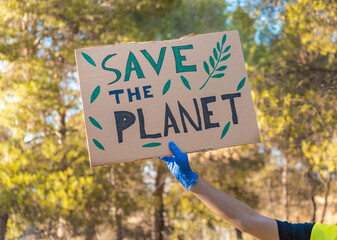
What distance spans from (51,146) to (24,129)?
53 centimetres

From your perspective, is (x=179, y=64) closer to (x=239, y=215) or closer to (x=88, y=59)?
(x=88, y=59)

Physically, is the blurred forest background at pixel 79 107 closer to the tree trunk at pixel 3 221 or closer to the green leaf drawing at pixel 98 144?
the tree trunk at pixel 3 221

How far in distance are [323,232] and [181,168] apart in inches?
27.1

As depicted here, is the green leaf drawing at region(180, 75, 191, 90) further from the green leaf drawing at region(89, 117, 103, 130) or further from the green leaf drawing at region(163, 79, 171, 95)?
the green leaf drawing at region(89, 117, 103, 130)

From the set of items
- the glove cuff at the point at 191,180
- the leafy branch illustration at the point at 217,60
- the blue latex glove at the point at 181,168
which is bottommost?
the glove cuff at the point at 191,180

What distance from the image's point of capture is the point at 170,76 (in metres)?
2.26

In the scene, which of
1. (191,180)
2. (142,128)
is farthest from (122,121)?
(191,180)

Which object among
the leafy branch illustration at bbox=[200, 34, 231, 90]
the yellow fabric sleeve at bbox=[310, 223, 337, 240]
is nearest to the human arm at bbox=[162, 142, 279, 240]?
the yellow fabric sleeve at bbox=[310, 223, 337, 240]

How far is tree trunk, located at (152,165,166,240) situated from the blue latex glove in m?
8.47

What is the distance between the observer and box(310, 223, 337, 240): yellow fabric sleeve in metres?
1.70

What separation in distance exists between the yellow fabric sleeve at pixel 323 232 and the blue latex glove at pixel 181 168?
54 cm

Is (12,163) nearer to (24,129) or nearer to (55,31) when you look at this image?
(24,129)

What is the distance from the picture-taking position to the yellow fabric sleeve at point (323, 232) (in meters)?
1.70

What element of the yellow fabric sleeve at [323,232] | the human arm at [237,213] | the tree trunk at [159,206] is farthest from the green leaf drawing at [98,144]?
the tree trunk at [159,206]
